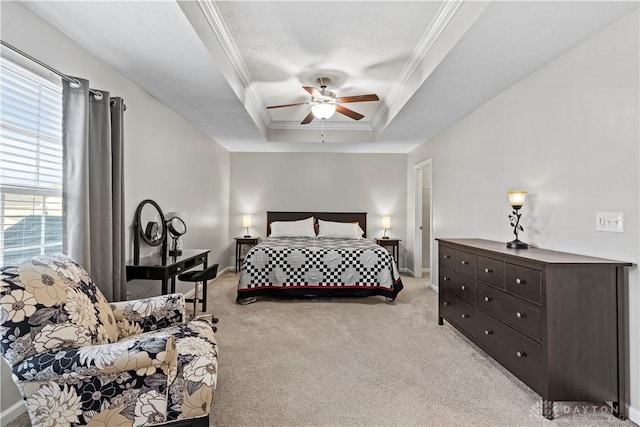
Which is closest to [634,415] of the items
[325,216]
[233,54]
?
[233,54]

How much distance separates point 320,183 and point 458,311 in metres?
4.20

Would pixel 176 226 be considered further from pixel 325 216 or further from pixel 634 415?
pixel 634 415

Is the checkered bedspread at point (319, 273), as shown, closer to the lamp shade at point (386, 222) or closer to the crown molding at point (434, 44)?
the crown molding at point (434, 44)

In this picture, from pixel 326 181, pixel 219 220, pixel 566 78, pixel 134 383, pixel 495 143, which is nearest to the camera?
Answer: pixel 134 383

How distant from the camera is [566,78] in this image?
2.54 m

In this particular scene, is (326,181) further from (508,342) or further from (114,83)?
(508,342)

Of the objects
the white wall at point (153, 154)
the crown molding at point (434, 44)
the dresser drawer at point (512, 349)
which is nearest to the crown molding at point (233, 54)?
the white wall at point (153, 154)

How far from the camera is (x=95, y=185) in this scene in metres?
2.54

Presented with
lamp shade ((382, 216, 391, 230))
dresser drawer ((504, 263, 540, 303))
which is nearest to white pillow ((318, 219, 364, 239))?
lamp shade ((382, 216, 391, 230))

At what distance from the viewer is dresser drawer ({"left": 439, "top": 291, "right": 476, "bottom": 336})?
294cm

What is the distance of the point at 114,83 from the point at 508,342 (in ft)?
12.3

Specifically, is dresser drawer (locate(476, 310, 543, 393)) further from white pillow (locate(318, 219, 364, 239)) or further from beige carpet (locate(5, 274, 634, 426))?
white pillow (locate(318, 219, 364, 239))

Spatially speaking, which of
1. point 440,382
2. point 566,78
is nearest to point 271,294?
point 440,382

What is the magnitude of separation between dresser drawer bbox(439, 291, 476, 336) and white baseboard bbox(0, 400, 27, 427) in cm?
318
